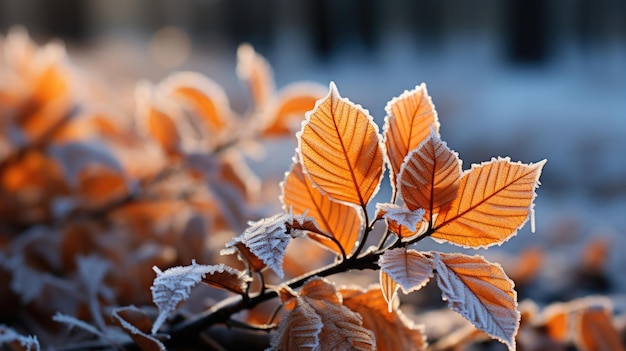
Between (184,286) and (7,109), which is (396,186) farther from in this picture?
(7,109)

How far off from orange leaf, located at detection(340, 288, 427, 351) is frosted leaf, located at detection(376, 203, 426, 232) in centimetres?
9

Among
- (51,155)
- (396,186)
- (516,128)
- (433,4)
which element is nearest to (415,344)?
(396,186)

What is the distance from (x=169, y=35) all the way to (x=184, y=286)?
636 cm

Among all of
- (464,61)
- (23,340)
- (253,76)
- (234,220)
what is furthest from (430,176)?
(464,61)

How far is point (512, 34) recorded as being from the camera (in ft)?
15.9

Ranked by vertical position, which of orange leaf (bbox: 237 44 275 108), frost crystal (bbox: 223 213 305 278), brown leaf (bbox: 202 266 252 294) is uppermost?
orange leaf (bbox: 237 44 275 108)

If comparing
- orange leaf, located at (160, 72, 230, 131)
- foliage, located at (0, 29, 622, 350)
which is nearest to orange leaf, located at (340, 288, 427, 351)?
foliage, located at (0, 29, 622, 350)

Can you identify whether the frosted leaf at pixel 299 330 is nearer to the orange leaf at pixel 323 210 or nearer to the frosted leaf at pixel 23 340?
the orange leaf at pixel 323 210

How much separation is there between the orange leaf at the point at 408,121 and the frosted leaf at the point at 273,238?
0.21ft

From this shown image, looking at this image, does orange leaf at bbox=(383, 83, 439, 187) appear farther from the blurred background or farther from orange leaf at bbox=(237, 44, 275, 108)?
the blurred background

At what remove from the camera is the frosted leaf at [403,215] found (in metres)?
0.38

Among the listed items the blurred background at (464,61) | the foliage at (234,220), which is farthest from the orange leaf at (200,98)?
the blurred background at (464,61)

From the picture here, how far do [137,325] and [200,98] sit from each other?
44 cm

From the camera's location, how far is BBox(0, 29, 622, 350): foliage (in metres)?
0.40
